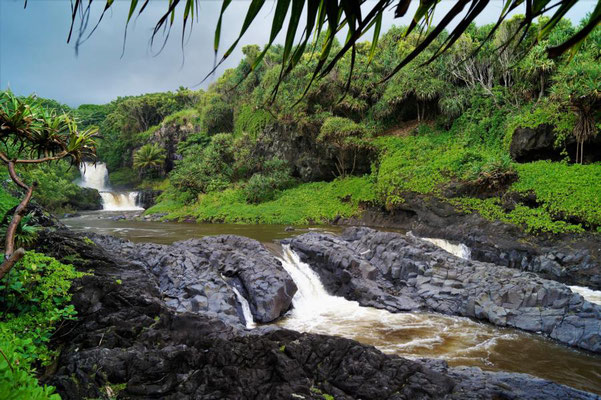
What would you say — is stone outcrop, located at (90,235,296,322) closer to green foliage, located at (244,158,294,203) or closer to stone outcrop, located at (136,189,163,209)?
green foliage, located at (244,158,294,203)

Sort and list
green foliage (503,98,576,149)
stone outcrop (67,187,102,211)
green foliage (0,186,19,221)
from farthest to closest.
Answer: stone outcrop (67,187,102,211) < green foliage (503,98,576,149) < green foliage (0,186,19,221)

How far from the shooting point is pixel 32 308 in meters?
3.40

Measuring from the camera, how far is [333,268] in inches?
391

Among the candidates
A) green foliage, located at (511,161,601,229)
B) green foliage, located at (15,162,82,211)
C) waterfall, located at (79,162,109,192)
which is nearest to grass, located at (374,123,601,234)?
green foliage, located at (511,161,601,229)

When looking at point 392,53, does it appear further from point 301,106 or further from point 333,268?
point 333,268

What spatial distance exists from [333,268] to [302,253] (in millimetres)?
1495

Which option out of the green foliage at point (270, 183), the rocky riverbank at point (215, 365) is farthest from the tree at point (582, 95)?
the green foliage at point (270, 183)

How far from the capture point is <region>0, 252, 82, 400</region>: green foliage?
288 centimetres

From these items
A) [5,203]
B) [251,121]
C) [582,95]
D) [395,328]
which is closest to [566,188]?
[582,95]

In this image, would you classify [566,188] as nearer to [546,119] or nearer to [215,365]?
[546,119]

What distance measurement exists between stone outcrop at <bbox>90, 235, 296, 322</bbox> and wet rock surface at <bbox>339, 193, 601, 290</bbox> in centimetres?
777

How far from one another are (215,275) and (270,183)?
52.7 feet

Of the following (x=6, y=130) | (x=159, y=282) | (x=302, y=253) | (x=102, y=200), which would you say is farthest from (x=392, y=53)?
(x=102, y=200)

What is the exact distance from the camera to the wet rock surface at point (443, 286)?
6.96 meters
